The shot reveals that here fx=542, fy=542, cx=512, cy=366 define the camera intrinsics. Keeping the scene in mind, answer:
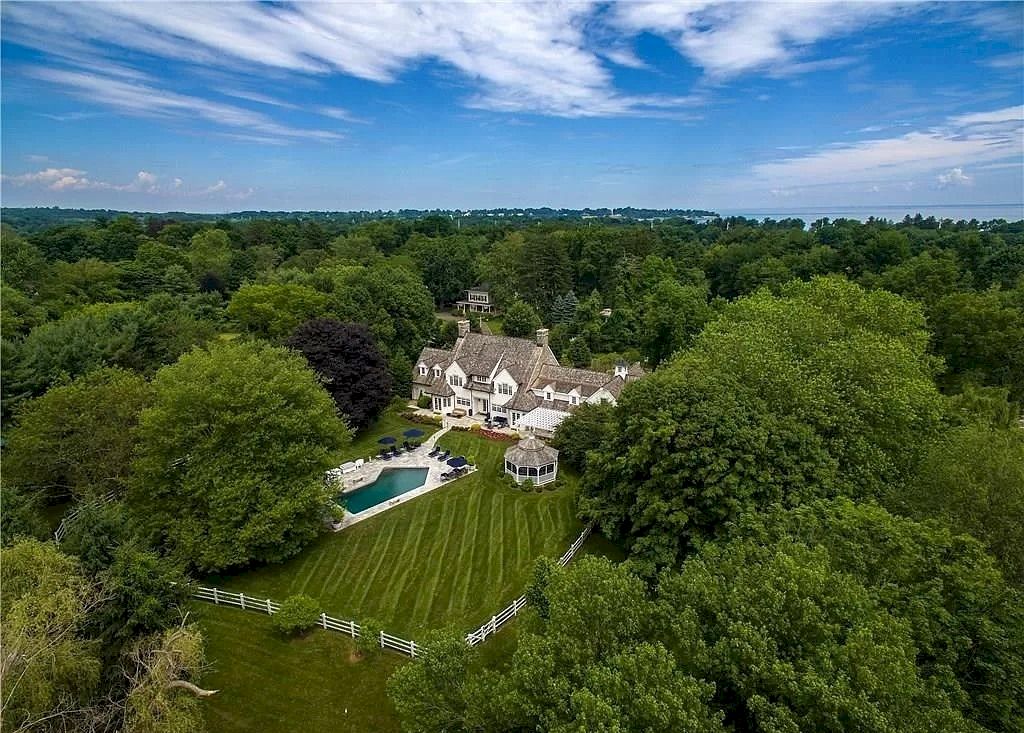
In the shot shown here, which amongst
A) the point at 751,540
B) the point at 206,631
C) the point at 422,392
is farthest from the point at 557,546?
the point at 422,392

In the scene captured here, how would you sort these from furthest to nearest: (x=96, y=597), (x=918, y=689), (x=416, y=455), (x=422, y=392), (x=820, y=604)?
(x=422, y=392) < (x=416, y=455) < (x=96, y=597) < (x=820, y=604) < (x=918, y=689)

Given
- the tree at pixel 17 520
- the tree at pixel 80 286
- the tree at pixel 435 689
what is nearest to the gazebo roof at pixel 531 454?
the tree at pixel 435 689

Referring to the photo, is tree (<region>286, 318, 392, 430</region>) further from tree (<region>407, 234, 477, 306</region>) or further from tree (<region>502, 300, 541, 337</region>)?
tree (<region>407, 234, 477, 306</region>)

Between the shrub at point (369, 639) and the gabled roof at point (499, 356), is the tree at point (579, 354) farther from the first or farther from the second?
the shrub at point (369, 639)

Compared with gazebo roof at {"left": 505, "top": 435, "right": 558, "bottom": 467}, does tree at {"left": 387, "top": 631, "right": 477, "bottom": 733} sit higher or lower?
→ higher

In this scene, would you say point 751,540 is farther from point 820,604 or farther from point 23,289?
point 23,289

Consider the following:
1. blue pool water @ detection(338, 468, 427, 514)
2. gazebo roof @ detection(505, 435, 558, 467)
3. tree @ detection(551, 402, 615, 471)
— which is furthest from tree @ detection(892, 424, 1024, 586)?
blue pool water @ detection(338, 468, 427, 514)

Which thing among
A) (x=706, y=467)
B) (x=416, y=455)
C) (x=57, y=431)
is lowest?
(x=416, y=455)
